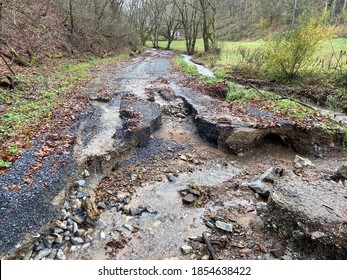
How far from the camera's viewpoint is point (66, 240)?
3.74 meters

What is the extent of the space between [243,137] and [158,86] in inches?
231

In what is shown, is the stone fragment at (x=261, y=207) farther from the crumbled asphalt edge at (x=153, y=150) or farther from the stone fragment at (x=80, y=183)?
the stone fragment at (x=80, y=183)

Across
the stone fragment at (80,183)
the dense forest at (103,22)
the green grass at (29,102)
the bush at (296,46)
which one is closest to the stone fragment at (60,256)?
the stone fragment at (80,183)

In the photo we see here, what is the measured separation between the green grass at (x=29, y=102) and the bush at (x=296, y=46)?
9.20 metres

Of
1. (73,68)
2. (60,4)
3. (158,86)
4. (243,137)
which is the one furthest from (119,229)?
(60,4)

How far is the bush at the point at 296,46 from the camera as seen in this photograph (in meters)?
9.91

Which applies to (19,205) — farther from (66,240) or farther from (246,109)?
(246,109)

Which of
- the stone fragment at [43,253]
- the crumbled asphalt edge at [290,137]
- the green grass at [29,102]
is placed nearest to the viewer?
the stone fragment at [43,253]

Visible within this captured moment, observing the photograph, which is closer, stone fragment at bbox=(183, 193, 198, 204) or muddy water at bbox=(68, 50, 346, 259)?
muddy water at bbox=(68, 50, 346, 259)

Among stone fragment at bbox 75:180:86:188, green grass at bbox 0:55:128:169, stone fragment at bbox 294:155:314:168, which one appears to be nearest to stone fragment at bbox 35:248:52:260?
stone fragment at bbox 75:180:86:188

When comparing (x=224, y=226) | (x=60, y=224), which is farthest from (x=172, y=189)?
(x=60, y=224)

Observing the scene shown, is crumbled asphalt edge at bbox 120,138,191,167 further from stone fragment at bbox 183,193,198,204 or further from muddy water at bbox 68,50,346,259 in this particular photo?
stone fragment at bbox 183,193,198,204

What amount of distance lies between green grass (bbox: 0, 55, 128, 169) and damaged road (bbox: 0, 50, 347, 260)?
0.94 m

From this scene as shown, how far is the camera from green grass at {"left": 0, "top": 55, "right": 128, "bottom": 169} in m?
5.34
